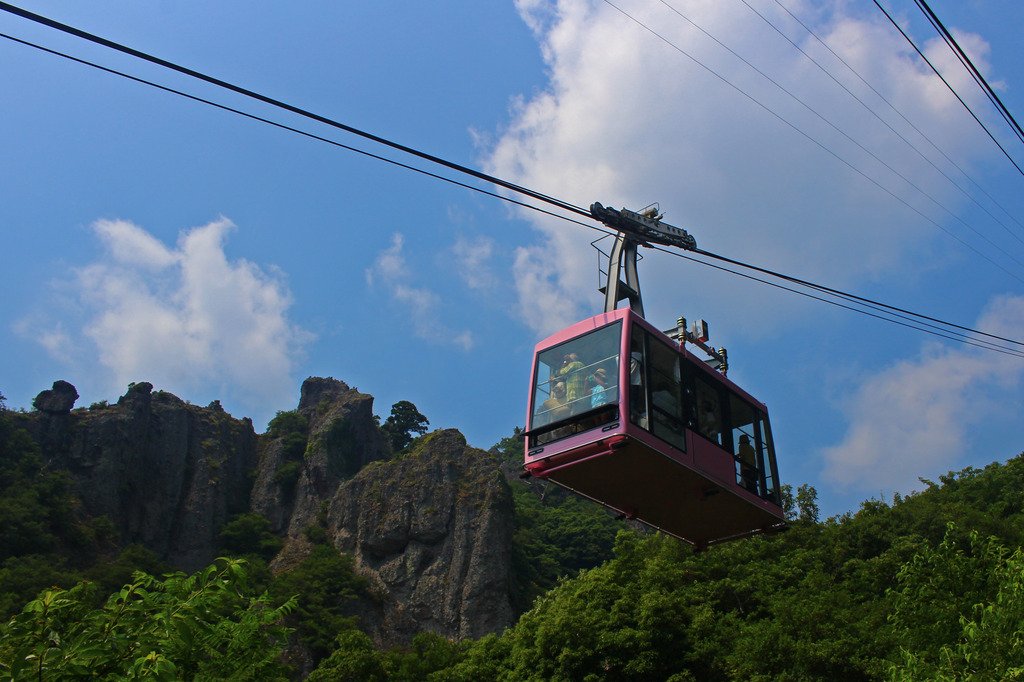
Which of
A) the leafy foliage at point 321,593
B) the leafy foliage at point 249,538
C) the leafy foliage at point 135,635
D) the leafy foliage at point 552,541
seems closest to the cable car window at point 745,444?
the leafy foliage at point 135,635

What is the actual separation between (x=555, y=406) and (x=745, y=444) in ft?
12.2

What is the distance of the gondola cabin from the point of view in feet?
45.3

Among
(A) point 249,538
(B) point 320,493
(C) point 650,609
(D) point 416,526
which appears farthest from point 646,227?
(B) point 320,493

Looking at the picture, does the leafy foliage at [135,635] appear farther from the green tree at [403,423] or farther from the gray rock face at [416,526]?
the green tree at [403,423]

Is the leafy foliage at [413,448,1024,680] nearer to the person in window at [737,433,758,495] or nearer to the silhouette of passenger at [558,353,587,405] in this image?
the person in window at [737,433,758,495]

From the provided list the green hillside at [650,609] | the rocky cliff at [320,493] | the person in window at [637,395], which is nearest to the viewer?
the green hillside at [650,609]

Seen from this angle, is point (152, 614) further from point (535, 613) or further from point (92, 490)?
point (92, 490)

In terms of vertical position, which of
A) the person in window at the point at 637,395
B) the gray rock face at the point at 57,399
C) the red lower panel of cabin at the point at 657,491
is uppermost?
the gray rock face at the point at 57,399

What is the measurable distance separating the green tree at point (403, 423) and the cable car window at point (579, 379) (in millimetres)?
81208

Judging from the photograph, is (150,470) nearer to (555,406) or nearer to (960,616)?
(555,406)

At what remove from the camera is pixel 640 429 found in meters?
13.7

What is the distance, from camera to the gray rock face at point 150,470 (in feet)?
224

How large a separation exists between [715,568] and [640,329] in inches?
879

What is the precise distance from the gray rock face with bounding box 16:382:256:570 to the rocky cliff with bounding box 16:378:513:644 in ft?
0.30
